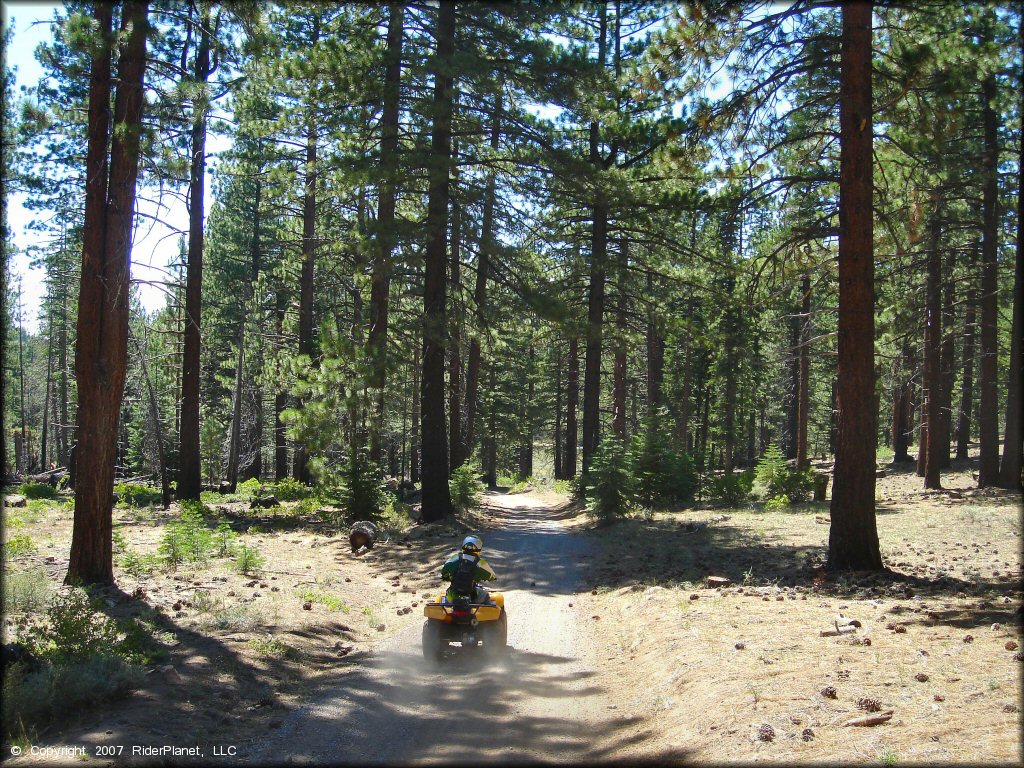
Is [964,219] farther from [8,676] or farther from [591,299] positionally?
[8,676]

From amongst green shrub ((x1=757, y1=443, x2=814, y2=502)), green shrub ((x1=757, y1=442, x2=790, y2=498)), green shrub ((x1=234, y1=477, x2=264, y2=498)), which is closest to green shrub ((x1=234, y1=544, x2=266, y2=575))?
green shrub ((x1=234, y1=477, x2=264, y2=498))

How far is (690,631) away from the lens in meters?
7.84

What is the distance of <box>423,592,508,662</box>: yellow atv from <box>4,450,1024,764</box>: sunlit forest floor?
3.11 feet

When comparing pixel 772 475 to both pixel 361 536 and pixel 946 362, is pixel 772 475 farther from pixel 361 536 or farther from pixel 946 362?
pixel 361 536

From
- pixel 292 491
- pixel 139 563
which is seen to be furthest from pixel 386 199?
pixel 139 563

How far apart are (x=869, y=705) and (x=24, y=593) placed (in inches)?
333

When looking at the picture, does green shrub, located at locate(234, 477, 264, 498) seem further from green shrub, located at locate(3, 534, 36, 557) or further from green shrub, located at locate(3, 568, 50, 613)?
green shrub, located at locate(3, 568, 50, 613)

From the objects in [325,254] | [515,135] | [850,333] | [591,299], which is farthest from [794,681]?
[591,299]

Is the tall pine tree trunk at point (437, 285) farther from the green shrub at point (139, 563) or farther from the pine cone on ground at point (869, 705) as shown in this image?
the pine cone on ground at point (869, 705)

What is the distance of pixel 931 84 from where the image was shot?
10.1 m

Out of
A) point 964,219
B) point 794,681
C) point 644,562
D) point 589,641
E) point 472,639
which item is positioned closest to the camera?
point 794,681

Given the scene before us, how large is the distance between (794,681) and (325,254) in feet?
51.4

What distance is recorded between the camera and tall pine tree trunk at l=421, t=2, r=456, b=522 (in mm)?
15250

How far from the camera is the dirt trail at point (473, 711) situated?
16.9 ft
